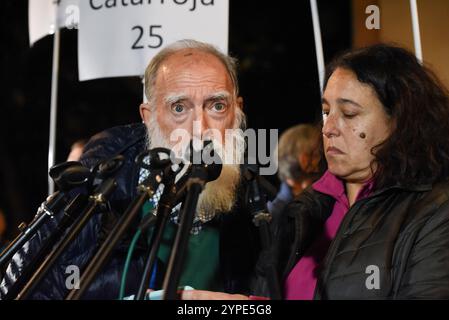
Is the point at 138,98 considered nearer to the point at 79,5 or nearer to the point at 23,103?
the point at 23,103

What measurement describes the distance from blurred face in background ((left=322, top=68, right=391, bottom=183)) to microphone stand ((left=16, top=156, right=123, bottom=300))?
83cm

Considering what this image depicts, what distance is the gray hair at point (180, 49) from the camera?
328 cm

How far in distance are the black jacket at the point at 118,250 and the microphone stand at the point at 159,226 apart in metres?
0.66

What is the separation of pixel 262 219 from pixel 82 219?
509mm

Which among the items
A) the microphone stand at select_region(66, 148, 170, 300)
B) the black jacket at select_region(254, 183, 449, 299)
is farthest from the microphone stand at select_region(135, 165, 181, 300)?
the black jacket at select_region(254, 183, 449, 299)

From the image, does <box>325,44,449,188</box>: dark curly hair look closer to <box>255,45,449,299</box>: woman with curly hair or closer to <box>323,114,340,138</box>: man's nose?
<box>255,45,449,299</box>: woman with curly hair

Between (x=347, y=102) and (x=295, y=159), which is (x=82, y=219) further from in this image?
(x=295, y=159)

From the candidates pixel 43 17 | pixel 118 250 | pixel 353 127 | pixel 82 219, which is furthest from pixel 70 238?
pixel 43 17

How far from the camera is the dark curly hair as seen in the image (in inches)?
97.3

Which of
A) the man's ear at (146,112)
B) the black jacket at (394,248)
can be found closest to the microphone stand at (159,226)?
the black jacket at (394,248)
